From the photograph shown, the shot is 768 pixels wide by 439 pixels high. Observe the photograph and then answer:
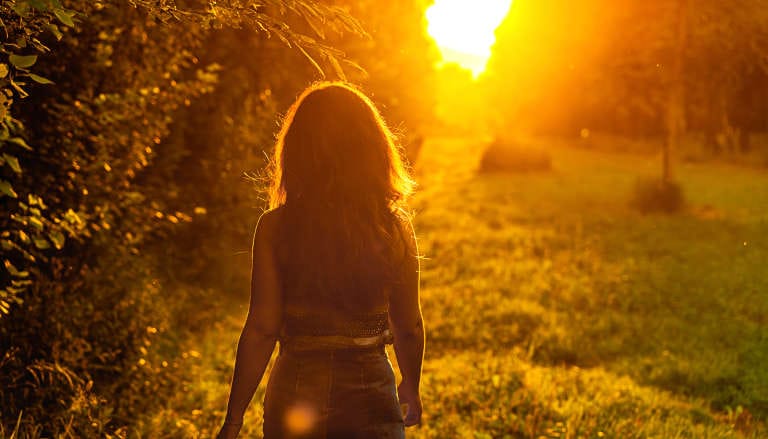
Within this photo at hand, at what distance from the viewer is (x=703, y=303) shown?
10.9 metres

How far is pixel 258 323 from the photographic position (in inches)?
105

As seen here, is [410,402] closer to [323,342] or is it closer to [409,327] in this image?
[409,327]

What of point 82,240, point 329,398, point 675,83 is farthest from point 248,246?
point 675,83

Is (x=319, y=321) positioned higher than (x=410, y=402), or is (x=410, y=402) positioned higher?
(x=319, y=321)

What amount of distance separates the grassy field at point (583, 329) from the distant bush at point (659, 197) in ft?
1.48

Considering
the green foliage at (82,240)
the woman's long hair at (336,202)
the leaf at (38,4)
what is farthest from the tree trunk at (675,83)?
the leaf at (38,4)

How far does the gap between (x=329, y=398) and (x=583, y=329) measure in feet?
25.5

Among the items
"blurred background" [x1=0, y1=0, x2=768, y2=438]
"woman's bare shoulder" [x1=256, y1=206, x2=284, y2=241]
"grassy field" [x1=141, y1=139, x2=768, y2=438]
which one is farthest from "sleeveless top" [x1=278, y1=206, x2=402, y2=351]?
"grassy field" [x1=141, y1=139, x2=768, y2=438]

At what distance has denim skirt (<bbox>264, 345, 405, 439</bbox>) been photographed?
2.52 m

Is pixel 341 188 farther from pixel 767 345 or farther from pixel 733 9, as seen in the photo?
pixel 733 9

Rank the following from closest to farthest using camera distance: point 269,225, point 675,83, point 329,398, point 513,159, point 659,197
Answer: point 329,398
point 269,225
point 659,197
point 675,83
point 513,159

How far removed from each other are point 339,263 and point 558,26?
41.9 metres

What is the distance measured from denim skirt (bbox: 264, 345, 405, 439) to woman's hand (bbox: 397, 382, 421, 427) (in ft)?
1.07

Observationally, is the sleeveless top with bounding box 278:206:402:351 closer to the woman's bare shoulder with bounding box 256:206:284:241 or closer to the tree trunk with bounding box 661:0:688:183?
the woman's bare shoulder with bounding box 256:206:284:241
